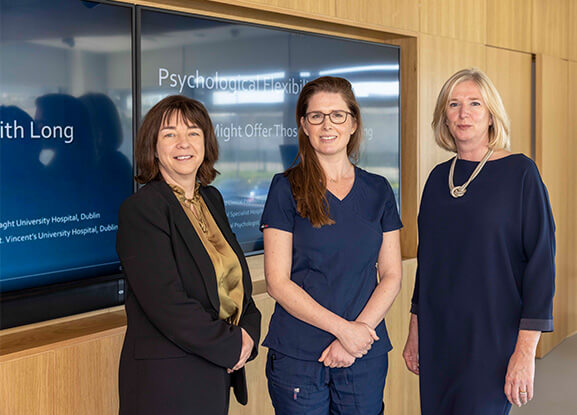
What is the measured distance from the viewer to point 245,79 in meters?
3.20

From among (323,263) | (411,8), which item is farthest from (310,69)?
(323,263)

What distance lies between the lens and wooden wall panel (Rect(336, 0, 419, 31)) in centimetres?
371

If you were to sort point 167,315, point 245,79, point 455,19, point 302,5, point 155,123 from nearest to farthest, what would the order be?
point 167,315 < point 155,123 < point 245,79 < point 302,5 < point 455,19

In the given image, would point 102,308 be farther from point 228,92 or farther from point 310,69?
point 310,69

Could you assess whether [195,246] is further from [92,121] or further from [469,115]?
[469,115]

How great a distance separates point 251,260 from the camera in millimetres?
3615

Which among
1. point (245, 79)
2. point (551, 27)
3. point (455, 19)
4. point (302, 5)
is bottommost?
point (245, 79)

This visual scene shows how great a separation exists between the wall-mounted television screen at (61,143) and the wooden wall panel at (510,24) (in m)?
3.13

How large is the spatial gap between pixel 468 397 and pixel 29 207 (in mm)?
1655

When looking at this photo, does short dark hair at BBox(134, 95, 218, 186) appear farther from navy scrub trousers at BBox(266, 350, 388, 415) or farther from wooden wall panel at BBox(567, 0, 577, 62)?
wooden wall panel at BBox(567, 0, 577, 62)

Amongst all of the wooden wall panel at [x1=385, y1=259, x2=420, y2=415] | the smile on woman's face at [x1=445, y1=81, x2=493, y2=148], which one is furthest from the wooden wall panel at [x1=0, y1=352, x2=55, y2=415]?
the wooden wall panel at [x1=385, y1=259, x2=420, y2=415]

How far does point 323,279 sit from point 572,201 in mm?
4743

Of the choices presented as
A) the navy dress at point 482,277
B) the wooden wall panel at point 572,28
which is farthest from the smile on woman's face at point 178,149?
the wooden wall panel at point 572,28

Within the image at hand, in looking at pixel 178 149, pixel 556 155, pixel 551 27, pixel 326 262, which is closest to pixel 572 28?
pixel 551 27
